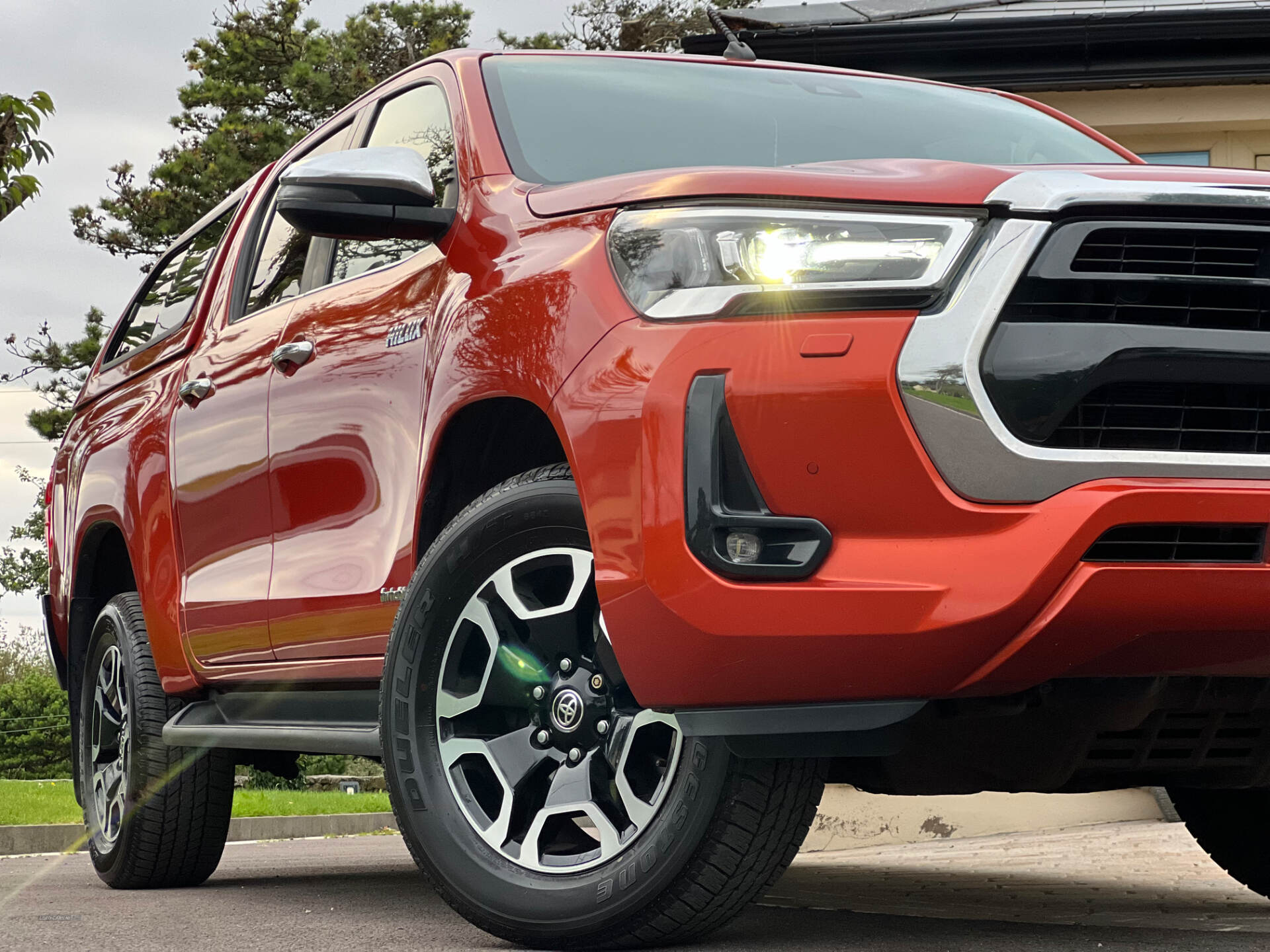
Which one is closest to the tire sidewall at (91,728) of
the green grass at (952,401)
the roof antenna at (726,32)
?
the roof antenna at (726,32)

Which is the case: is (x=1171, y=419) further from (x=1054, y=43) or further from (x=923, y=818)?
(x=1054, y=43)

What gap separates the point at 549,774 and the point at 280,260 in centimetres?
220

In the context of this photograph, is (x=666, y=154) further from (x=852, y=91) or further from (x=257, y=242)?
(x=257, y=242)

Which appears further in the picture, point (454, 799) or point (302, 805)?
point (302, 805)

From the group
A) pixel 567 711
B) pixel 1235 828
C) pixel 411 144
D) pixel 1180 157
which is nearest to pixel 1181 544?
pixel 567 711

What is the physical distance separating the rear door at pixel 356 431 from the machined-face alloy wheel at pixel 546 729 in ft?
1.55

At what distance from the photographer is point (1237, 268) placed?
2613 mm

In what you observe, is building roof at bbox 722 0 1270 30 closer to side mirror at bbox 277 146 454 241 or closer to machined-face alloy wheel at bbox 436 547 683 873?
side mirror at bbox 277 146 454 241

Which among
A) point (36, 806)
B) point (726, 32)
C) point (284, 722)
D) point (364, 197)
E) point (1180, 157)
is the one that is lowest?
point (36, 806)

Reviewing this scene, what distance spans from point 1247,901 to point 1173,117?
26.3 feet

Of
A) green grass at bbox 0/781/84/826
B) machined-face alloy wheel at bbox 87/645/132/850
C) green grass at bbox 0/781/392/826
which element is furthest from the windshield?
green grass at bbox 0/781/392/826

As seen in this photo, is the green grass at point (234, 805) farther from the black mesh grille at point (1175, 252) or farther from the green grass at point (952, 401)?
the black mesh grille at point (1175, 252)

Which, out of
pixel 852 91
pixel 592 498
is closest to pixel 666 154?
pixel 852 91

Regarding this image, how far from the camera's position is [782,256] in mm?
2682
